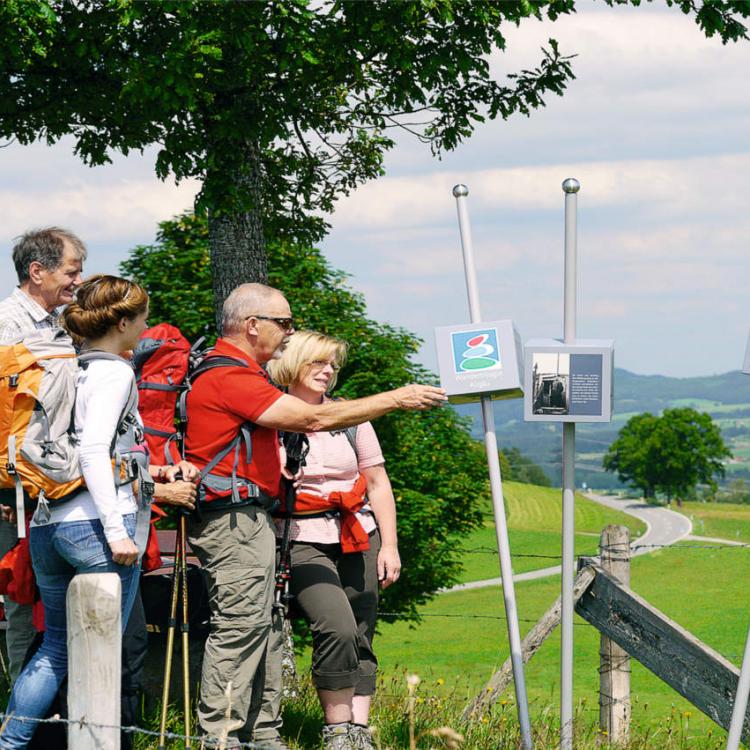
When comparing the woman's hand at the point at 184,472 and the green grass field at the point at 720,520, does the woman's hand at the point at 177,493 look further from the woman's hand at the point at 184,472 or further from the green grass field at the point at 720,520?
the green grass field at the point at 720,520

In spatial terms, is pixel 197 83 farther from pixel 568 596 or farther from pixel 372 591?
pixel 568 596

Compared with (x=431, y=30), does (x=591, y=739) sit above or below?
below

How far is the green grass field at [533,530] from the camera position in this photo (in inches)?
2940

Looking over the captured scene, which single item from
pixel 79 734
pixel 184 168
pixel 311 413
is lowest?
pixel 79 734

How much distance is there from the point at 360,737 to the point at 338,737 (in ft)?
0.36

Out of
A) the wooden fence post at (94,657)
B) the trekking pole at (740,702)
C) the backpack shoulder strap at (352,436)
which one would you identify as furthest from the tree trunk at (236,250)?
the wooden fence post at (94,657)

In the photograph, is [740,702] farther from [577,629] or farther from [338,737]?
[577,629]

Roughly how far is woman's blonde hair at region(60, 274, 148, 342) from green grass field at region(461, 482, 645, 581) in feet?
176

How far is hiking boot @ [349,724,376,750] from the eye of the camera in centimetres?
529

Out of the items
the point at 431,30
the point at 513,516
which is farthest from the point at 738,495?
the point at 431,30

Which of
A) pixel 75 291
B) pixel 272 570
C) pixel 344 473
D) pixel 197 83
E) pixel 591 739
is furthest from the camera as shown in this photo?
pixel 197 83

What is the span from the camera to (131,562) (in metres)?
4.24

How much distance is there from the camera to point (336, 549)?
545 cm

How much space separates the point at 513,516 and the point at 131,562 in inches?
3930
